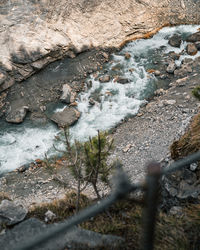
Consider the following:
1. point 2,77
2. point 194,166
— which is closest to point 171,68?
point 2,77

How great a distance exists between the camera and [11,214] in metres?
5.23

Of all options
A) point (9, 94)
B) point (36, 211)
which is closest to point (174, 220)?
point (36, 211)

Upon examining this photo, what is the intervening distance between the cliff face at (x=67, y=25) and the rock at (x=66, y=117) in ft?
9.42

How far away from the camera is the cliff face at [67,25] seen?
13078 mm

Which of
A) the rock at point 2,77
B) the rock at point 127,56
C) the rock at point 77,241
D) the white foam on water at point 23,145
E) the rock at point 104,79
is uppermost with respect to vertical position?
the rock at point 77,241

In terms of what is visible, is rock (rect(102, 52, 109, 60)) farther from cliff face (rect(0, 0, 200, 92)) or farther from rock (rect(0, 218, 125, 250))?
rock (rect(0, 218, 125, 250))

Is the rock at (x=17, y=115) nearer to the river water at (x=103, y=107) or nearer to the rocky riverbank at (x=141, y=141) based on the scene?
the river water at (x=103, y=107)

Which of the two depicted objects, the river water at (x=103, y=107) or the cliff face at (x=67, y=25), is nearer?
the river water at (x=103, y=107)

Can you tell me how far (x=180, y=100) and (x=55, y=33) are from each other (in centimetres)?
723

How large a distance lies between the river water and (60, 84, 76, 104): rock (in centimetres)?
38

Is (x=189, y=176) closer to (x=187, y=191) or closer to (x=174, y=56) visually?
(x=187, y=191)

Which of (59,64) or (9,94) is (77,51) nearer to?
(59,64)

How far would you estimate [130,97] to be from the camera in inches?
507

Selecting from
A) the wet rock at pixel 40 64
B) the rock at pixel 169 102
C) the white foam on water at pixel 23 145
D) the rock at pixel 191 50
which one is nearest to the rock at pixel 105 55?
the wet rock at pixel 40 64
